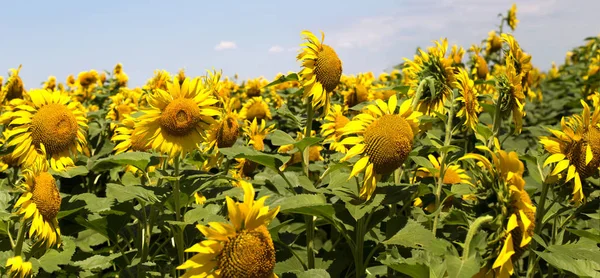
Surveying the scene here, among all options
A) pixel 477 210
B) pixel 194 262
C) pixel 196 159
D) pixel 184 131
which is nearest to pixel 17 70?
pixel 196 159

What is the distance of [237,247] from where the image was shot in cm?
224

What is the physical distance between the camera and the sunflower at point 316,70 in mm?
3348

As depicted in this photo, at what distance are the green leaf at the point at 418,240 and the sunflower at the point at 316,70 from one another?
85 cm

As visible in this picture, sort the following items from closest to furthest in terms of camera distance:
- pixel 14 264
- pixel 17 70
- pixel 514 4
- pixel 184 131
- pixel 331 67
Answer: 1. pixel 14 264
2. pixel 184 131
3. pixel 331 67
4. pixel 17 70
5. pixel 514 4

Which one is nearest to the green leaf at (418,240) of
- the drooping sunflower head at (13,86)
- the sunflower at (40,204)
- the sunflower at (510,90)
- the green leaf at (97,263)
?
the sunflower at (510,90)

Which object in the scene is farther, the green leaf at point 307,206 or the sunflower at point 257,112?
the sunflower at point 257,112

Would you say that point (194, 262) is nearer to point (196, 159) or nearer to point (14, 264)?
point (14, 264)

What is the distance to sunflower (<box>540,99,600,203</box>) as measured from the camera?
9.76 ft

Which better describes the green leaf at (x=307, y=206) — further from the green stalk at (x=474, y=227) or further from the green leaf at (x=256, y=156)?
the green stalk at (x=474, y=227)

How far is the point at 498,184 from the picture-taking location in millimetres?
2137

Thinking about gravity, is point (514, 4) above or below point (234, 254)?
above

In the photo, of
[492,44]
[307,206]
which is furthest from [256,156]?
[492,44]

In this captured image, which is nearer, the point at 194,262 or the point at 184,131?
the point at 194,262

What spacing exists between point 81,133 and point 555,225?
2572 mm
